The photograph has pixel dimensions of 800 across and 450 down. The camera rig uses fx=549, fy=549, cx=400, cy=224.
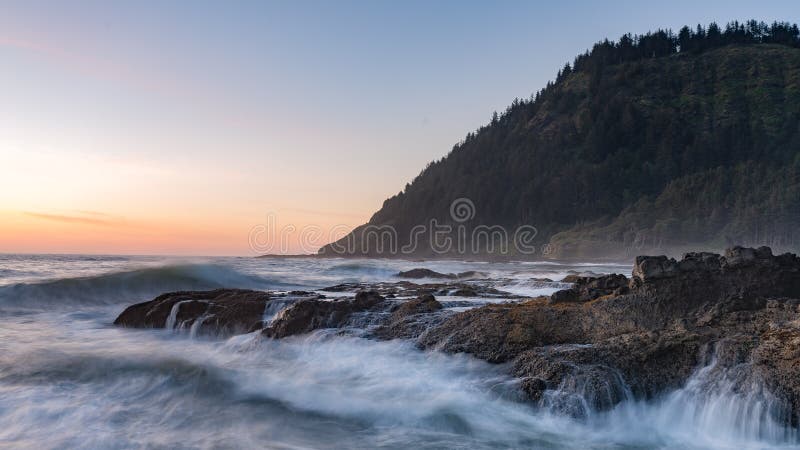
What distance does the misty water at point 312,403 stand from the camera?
19.0ft

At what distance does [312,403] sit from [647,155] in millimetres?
97756

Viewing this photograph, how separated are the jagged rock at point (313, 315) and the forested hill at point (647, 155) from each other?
62083 mm

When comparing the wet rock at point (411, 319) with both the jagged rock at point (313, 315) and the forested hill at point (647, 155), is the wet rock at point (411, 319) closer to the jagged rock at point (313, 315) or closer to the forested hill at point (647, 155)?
the jagged rock at point (313, 315)

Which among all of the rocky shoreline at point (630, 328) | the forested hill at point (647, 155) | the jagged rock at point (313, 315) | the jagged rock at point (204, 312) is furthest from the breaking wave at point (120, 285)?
the forested hill at point (647, 155)

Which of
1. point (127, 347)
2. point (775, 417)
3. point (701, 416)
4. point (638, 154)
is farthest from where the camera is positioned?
point (638, 154)

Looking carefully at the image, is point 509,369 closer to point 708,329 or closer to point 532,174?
point 708,329

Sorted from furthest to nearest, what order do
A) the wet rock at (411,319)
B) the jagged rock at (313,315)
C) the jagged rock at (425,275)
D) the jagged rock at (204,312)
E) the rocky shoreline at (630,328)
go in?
1. the jagged rock at (425,275)
2. the jagged rock at (204,312)
3. the jagged rock at (313,315)
4. the wet rock at (411,319)
5. the rocky shoreline at (630,328)

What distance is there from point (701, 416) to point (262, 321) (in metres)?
8.20

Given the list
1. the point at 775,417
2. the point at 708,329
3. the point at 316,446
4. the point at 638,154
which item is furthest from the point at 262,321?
the point at 638,154

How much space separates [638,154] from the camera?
9419cm

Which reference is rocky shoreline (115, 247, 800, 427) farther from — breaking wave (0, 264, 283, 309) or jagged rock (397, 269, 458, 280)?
jagged rock (397, 269, 458, 280)

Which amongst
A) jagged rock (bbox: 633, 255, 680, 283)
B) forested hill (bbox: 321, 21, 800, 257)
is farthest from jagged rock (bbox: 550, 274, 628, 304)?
forested hill (bbox: 321, 21, 800, 257)

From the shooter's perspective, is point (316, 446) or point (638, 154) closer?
point (316, 446)

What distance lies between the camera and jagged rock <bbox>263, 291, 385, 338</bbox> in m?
10.2
